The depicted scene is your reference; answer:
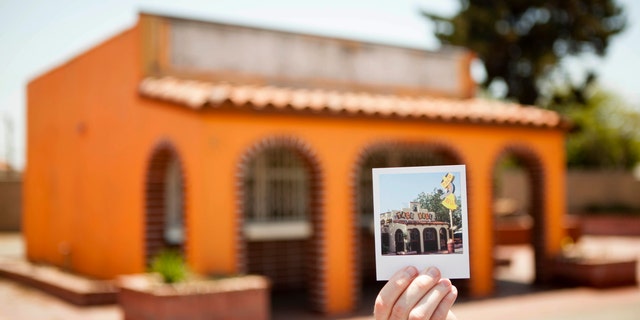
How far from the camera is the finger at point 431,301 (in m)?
1.91

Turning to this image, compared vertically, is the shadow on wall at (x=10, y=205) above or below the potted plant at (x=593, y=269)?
above

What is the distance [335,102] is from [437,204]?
25.0 feet

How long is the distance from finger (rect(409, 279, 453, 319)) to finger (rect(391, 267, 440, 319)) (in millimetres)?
12

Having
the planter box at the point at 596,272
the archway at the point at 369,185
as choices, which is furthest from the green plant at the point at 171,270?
the planter box at the point at 596,272

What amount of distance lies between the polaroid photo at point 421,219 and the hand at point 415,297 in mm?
88

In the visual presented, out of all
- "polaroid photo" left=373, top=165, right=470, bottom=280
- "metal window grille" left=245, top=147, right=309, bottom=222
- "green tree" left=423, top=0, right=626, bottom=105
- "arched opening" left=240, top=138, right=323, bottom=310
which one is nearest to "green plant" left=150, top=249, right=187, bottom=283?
"arched opening" left=240, top=138, right=323, bottom=310

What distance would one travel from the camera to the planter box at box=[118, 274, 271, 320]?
290 inches

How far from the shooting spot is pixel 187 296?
7.39 m

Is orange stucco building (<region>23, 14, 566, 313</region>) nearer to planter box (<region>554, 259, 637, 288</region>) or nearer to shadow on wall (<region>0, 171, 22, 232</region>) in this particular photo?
planter box (<region>554, 259, 637, 288</region>)

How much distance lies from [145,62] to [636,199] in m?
24.0

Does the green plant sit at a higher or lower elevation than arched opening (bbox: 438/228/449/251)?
lower

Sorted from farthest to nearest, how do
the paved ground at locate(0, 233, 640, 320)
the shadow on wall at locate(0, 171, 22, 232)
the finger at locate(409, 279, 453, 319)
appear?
1. the shadow on wall at locate(0, 171, 22, 232)
2. the paved ground at locate(0, 233, 640, 320)
3. the finger at locate(409, 279, 453, 319)

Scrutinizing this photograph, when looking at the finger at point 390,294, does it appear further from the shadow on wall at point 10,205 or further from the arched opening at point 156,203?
the shadow on wall at point 10,205

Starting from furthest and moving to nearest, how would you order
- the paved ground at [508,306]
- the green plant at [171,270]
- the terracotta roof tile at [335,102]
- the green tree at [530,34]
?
the green tree at [530,34] < the paved ground at [508,306] < the terracotta roof tile at [335,102] < the green plant at [171,270]
